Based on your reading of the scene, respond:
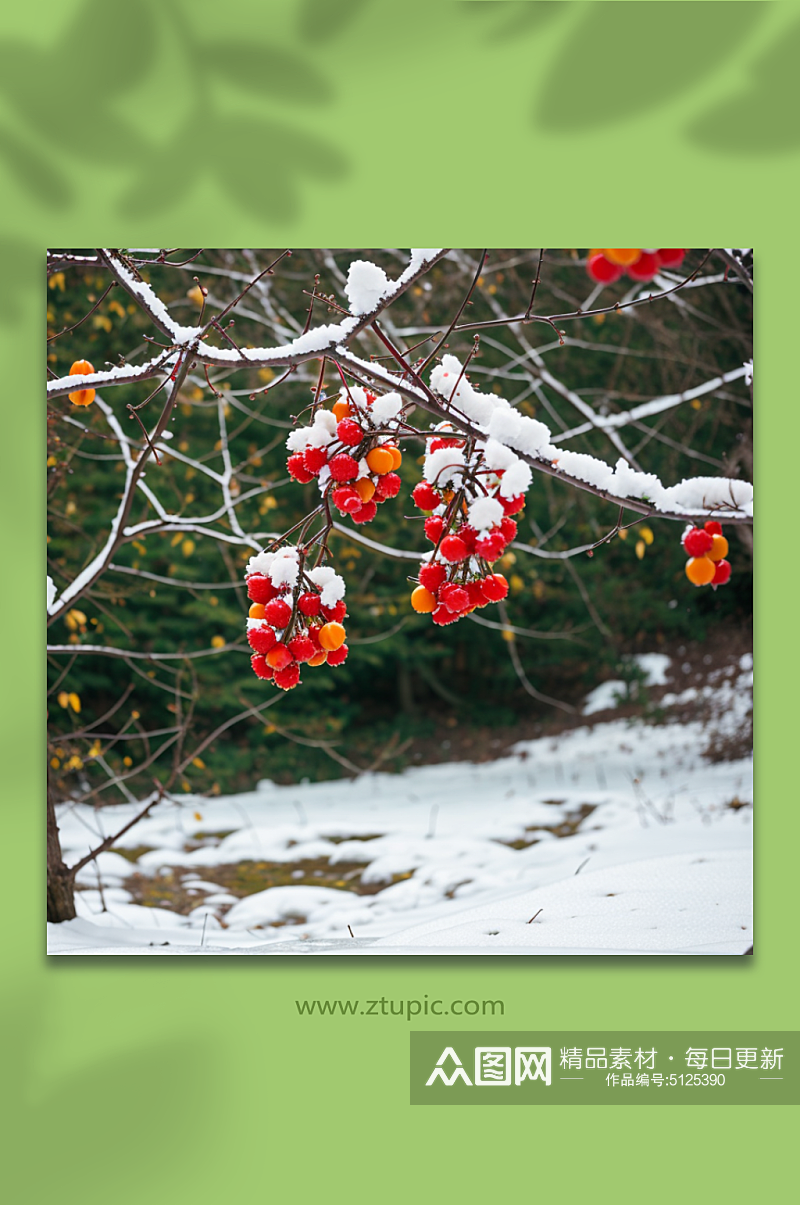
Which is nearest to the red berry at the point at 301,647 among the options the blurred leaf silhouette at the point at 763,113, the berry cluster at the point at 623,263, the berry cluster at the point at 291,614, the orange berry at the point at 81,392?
the berry cluster at the point at 291,614

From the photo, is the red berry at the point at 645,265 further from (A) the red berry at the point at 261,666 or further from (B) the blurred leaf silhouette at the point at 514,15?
(B) the blurred leaf silhouette at the point at 514,15

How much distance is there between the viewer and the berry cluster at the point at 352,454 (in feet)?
3.03

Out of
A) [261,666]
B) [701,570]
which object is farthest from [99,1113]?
[701,570]

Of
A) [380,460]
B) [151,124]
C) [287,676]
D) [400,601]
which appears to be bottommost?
[287,676]

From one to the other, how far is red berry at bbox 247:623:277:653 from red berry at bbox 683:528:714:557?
51 cm

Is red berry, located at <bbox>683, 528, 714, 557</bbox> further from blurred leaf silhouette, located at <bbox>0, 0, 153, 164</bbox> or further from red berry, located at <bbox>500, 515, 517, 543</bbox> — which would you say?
blurred leaf silhouette, located at <bbox>0, 0, 153, 164</bbox>

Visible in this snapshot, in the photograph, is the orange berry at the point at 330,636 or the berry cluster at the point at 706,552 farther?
the berry cluster at the point at 706,552

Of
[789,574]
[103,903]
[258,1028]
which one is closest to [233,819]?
[103,903]

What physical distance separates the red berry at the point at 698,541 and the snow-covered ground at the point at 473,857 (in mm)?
645

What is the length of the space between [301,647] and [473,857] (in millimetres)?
1287

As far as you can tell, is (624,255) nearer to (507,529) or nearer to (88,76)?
(507,529)

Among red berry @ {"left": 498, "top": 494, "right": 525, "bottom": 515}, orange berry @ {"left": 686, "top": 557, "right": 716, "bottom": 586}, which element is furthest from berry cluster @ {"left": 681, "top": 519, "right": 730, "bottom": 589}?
red berry @ {"left": 498, "top": 494, "right": 525, "bottom": 515}

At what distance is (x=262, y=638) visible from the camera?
925 millimetres

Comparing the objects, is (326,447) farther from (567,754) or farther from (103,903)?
(567,754)
